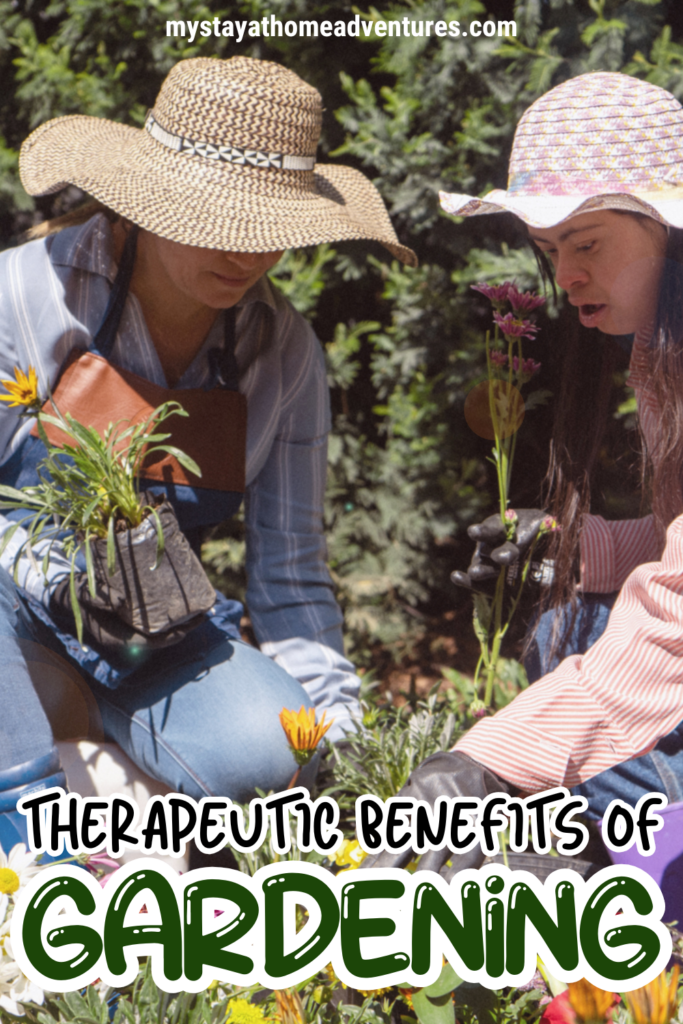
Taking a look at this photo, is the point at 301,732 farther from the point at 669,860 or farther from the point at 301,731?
the point at 669,860

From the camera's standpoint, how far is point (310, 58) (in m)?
2.32

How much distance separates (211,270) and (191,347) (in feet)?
0.80

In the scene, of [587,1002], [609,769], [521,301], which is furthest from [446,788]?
[521,301]

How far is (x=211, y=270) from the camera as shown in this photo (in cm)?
149

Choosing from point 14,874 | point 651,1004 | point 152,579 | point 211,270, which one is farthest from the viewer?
point 211,270

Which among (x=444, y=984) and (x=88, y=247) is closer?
(x=444, y=984)

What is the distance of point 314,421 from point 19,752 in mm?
908

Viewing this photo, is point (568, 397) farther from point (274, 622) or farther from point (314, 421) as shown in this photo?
point (274, 622)

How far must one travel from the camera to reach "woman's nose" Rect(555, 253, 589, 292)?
48.0 inches

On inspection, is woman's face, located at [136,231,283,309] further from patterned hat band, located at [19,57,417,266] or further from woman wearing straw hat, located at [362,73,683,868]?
woman wearing straw hat, located at [362,73,683,868]

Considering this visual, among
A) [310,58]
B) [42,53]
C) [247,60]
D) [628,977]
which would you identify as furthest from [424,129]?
[628,977]

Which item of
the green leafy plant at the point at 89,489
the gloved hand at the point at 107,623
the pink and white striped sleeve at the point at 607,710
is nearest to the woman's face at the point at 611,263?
the pink and white striped sleeve at the point at 607,710

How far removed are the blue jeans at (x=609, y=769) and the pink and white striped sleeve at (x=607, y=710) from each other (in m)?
0.26


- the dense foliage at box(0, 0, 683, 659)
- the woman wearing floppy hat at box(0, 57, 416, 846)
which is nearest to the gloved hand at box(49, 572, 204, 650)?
the woman wearing floppy hat at box(0, 57, 416, 846)
